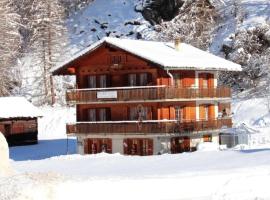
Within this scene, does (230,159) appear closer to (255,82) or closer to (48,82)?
(255,82)

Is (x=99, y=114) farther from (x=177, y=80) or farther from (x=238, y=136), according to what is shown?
(x=238, y=136)

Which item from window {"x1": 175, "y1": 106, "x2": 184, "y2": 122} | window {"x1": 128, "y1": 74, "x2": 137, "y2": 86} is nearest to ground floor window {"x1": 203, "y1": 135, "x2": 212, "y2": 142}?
window {"x1": 175, "y1": 106, "x2": 184, "y2": 122}

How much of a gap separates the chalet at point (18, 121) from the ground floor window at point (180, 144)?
16.6m

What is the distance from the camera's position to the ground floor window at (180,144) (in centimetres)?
4300

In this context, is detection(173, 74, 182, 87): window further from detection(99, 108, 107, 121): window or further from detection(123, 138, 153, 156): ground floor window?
detection(99, 108, 107, 121): window

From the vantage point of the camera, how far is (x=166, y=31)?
72312mm

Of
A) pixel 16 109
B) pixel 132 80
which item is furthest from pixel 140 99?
pixel 16 109

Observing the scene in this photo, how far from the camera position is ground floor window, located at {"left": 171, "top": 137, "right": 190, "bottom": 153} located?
141 feet

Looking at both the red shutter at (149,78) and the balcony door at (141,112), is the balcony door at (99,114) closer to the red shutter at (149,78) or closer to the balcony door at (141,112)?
the balcony door at (141,112)

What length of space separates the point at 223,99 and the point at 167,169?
23783 millimetres

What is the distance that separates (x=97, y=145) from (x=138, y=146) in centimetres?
319

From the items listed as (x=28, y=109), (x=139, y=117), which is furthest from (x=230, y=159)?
(x=28, y=109)

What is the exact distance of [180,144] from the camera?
143ft

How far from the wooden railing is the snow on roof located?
11.5m
